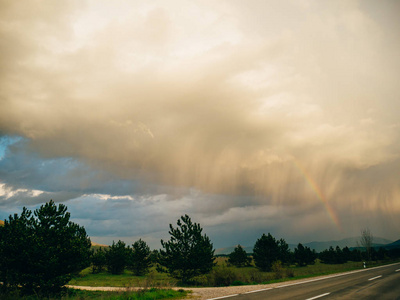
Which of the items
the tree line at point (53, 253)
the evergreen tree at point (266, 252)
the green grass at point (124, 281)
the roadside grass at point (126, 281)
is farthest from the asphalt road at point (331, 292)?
the evergreen tree at point (266, 252)

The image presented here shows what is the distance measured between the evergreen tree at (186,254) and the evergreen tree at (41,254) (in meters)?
12.6

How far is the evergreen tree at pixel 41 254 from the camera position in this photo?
2041 centimetres

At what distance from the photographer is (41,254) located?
2066 cm

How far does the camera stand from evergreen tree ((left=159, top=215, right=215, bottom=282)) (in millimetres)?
31411

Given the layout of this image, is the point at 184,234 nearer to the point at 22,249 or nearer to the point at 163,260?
the point at 163,260

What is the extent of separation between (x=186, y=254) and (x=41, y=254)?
1762 cm

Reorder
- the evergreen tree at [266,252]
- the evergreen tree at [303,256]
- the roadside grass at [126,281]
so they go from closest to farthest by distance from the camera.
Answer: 1. the roadside grass at [126,281]
2. the evergreen tree at [266,252]
3. the evergreen tree at [303,256]

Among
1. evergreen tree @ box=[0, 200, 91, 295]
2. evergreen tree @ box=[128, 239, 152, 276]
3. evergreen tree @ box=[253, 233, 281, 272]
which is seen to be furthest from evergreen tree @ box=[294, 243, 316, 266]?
evergreen tree @ box=[0, 200, 91, 295]

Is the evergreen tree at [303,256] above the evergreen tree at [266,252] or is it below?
below

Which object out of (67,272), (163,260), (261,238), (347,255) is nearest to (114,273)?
(163,260)

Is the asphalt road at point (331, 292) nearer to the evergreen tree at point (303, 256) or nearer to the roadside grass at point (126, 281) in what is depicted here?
the roadside grass at point (126, 281)

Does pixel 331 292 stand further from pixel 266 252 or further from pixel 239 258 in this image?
pixel 239 258

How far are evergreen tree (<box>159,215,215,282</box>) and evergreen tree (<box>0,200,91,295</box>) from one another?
12.6 metres

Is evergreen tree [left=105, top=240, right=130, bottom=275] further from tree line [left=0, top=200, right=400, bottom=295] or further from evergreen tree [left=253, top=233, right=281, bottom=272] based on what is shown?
evergreen tree [left=253, top=233, right=281, bottom=272]
